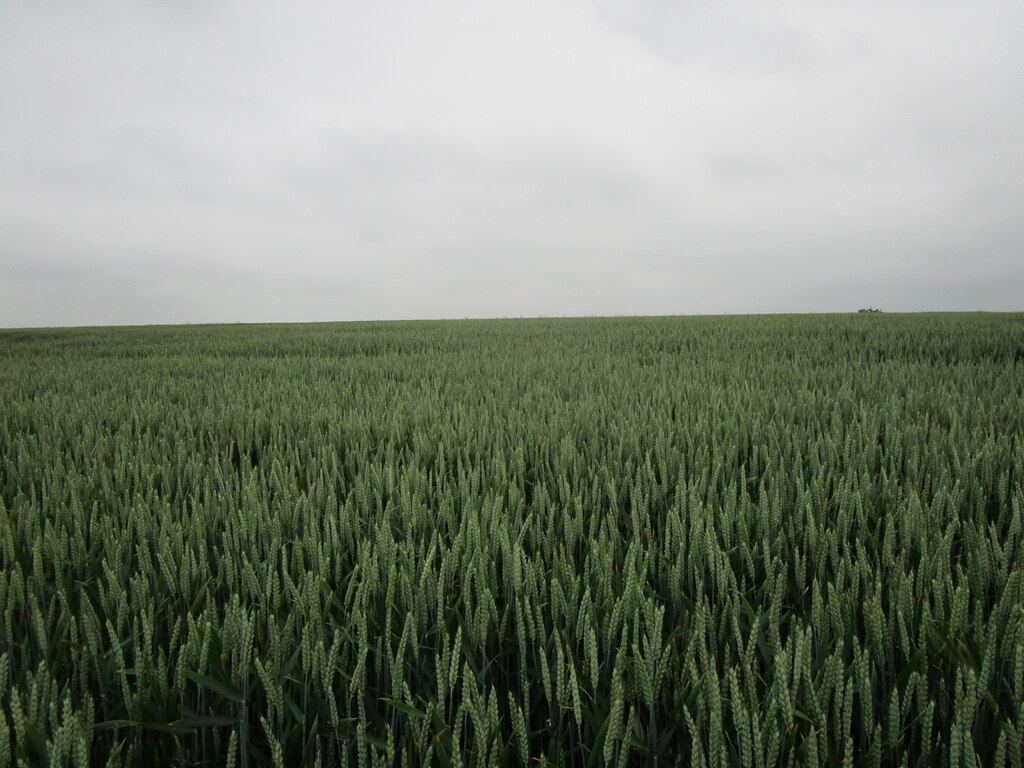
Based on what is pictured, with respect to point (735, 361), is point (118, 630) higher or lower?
lower

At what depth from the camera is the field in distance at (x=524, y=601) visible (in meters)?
0.68

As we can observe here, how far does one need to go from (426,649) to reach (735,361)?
394cm

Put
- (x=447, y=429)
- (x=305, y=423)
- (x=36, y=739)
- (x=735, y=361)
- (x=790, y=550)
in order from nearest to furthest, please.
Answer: (x=36, y=739), (x=790, y=550), (x=447, y=429), (x=305, y=423), (x=735, y=361)

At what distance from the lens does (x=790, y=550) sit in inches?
45.4

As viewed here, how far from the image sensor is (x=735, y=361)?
4.33m

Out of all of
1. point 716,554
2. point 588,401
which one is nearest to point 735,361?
point 588,401

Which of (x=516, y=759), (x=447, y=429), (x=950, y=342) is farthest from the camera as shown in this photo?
(x=950, y=342)

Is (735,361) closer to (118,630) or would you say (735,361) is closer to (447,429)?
(447,429)

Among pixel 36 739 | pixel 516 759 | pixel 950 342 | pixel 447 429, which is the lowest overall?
pixel 516 759

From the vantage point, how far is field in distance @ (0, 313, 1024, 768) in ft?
2.23

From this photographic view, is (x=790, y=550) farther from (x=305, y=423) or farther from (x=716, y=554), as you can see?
(x=305, y=423)

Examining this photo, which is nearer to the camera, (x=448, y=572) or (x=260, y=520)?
(x=448, y=572)

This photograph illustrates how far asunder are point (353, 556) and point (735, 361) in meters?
3.78

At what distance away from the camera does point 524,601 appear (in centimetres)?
86
